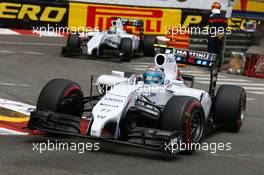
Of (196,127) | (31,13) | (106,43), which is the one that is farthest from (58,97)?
(31,13)

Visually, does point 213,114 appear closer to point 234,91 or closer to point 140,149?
point 234,91

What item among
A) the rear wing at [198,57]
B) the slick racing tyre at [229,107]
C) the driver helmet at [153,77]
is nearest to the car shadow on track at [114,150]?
the driver helmet at [153,77]

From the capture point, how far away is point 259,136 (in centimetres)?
1130

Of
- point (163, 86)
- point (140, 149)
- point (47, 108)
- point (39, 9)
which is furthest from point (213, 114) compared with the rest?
point (39, 9)

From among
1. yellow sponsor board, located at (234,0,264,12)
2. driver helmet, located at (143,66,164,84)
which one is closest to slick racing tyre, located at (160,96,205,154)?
driver helmet, located at (143,66,164,84)

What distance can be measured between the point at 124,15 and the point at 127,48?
261 inches

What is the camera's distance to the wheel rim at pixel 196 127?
9.78 meters

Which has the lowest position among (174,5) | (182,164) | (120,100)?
(182,164)

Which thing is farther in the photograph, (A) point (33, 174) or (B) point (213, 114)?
(B) point (213, 114)

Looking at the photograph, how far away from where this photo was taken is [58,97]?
983 cm

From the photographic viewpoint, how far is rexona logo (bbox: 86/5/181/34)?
26781mm

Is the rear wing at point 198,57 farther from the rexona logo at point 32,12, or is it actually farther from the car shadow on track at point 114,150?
the rexona logo at point 32,12

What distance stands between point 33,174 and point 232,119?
4.47 meters

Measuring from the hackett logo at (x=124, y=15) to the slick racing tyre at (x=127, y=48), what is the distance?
601 cm
